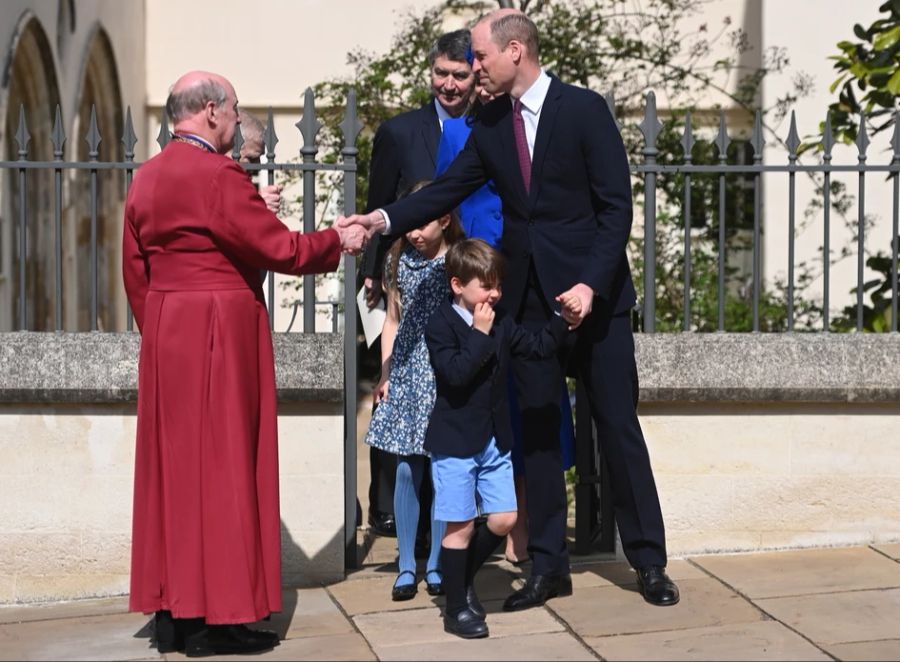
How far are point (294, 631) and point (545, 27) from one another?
633cm

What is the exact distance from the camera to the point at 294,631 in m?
5.59

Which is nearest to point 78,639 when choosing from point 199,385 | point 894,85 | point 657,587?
point 199,385

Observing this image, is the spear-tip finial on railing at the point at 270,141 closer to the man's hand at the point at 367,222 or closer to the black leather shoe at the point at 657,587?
the man's hand at the point at 367,222

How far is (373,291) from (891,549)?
2407 millimetres

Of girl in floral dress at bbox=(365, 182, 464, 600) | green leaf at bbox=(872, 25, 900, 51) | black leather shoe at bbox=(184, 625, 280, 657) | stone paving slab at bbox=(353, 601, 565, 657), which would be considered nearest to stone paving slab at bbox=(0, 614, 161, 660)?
black leather shoe at bbox=(184, 625, 280, 657)

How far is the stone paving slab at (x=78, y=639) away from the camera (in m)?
5.37

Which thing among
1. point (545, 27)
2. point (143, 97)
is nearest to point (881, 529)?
point (545, 27)

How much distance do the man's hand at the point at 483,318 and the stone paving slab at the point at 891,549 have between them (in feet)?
7.23

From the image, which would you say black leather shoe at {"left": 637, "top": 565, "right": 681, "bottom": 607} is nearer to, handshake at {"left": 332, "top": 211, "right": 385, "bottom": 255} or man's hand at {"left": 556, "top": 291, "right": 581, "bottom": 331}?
man's hand at {"left": 556, "top": 291, "right": 581, "bottom": 331}

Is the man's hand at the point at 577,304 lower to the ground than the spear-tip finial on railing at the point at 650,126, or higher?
lower

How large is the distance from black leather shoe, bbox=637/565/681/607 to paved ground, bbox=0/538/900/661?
0.14ft

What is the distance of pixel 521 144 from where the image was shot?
19.1 ft

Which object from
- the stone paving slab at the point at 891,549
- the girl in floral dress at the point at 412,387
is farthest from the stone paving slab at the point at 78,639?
the stone paving slab at the point at 891,549

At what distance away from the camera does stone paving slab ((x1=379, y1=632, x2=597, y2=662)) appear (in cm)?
517
